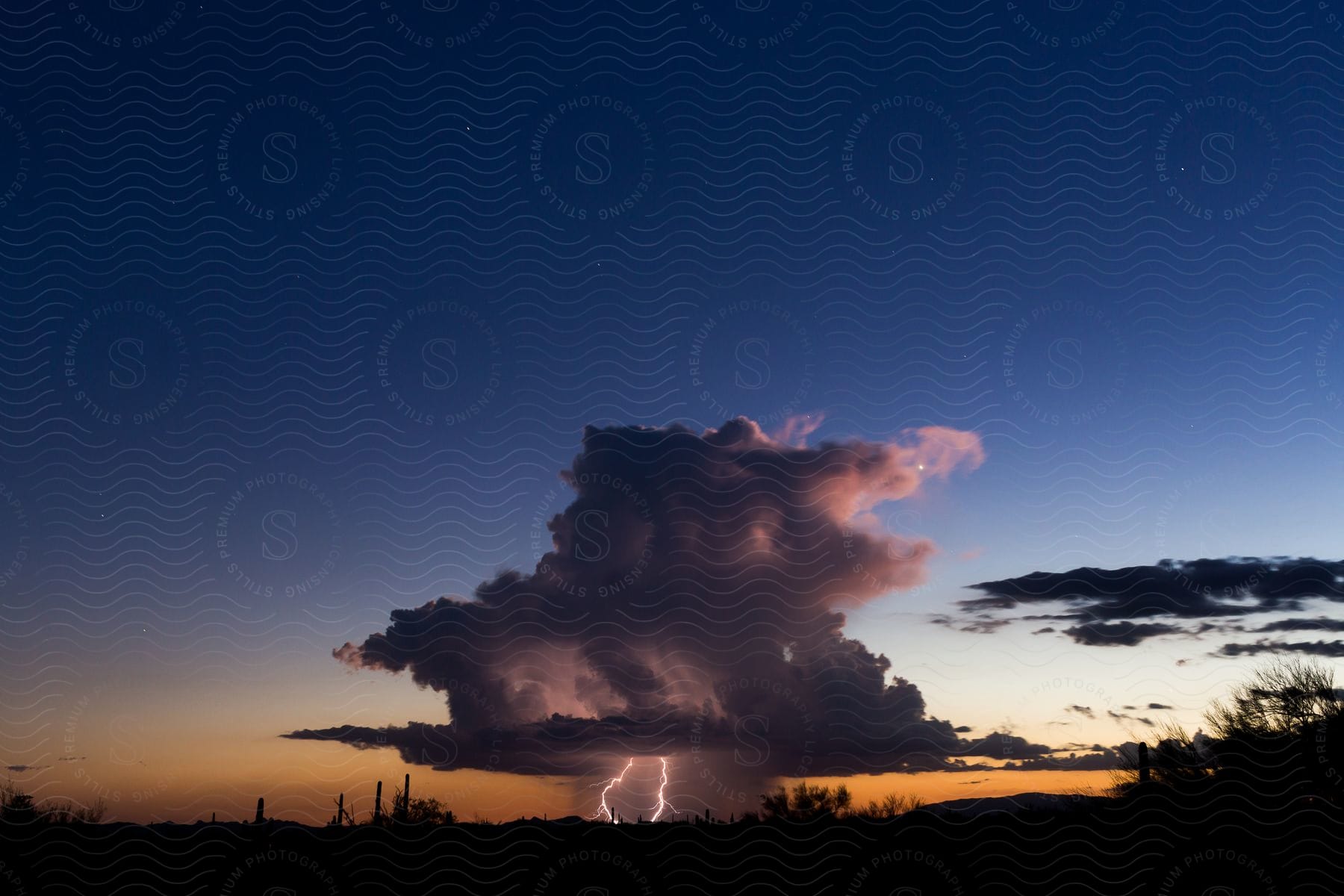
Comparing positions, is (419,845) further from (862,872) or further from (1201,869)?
(1201,869)

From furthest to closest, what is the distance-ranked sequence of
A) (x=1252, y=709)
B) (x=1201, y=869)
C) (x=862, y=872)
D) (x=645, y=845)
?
(x=1252, y=709), (x=645, y=845), (x=1201, y=869), (x=862, y=872)

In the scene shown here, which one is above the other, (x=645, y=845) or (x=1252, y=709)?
(x=1252, y=709)

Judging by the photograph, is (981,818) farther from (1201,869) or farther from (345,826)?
(345,826)

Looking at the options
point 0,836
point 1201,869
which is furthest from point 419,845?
point 1201,869

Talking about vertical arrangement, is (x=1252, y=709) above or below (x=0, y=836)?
above

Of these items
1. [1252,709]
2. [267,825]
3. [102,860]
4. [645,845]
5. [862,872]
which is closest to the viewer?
[862,872]

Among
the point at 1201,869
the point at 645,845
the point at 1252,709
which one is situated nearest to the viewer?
the point at 1201,869

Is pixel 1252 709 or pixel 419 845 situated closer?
pixel 419 845

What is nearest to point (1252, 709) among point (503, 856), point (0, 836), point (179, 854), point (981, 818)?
point (981, 818)

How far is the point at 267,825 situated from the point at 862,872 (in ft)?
37.2

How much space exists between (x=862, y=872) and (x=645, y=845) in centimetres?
386

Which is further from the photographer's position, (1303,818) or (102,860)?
(1303,818)

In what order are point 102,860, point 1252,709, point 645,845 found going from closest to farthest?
point 645,845 → point 102,860 → point 1252,709

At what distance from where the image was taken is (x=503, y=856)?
15812mm
